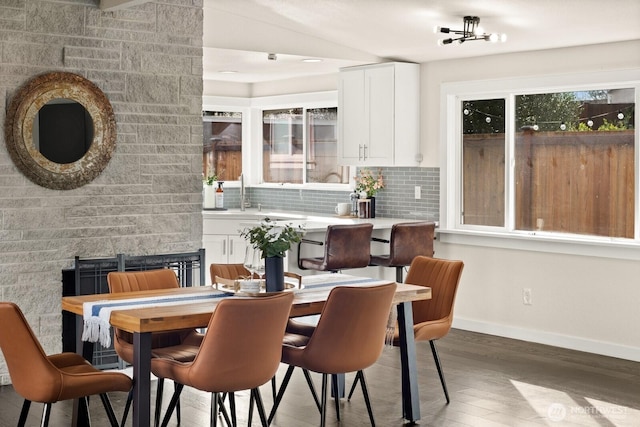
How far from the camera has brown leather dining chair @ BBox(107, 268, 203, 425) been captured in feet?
14.9

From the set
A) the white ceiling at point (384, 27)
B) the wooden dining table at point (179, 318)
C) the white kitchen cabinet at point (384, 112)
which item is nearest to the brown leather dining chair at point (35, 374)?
the wooden dining table at point (179, 318)

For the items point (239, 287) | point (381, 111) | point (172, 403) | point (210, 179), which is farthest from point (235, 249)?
point (172, 403)

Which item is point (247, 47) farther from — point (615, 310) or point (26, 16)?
point (615, 310)

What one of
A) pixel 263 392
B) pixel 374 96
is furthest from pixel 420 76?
pixel 263 392

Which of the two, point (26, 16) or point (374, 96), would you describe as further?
point (374, 96)

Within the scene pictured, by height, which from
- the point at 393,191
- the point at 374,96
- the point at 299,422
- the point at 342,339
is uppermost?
the point at 374,96

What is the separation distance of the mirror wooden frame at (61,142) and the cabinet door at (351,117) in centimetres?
272

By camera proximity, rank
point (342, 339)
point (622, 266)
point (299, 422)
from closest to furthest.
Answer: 1. point (342, 339)
2. point (299, 422)
3. point (622, 266)

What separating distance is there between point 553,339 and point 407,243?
1.34 m

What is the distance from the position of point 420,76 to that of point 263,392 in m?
3.52

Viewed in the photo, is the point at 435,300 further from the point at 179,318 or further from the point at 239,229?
the point at 239,229

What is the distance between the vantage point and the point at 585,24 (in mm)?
5930

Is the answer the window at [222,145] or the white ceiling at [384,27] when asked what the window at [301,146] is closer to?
the window at [222,145]

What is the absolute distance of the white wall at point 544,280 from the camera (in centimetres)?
647
